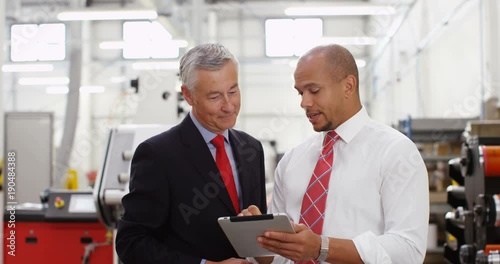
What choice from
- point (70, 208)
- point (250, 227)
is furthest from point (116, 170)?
point (250, 227)

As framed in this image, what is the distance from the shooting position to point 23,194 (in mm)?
7977

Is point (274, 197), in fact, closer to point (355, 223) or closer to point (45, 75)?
point (355, 223)

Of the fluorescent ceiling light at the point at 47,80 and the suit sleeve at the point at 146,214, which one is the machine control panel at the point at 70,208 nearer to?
the suit sleeve at the point at 146,214

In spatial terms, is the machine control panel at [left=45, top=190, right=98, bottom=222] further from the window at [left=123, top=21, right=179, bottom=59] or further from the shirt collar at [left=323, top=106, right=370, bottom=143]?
the window at [left=123, top=21, right=179, bottom=59]

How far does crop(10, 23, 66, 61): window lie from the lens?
42.9 feet

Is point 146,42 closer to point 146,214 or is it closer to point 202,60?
point 202,60

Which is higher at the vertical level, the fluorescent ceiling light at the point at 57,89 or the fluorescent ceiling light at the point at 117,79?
the fluorescent ceiling light at the point at 117,79

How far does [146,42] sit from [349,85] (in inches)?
521

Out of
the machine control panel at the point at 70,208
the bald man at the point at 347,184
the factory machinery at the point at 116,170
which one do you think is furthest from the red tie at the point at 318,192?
the machine control panel at the point at 70,208

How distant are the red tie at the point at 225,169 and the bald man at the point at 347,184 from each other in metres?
0.21

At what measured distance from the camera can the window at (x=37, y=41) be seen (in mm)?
13078

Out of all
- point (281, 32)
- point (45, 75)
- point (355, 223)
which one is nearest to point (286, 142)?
point (281, 32)

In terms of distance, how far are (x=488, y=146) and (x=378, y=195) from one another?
1.49 m

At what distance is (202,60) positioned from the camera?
6.31ft
